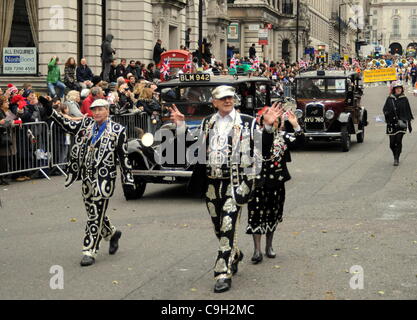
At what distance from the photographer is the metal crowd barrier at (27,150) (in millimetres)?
15777

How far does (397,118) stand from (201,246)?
32.6ft

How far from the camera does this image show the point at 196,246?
9.77 meters

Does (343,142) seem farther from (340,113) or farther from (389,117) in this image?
(389,117)

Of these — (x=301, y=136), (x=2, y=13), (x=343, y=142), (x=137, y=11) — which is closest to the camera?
(x=301, y=136)

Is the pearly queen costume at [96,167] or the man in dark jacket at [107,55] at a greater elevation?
the man in dark jacket at [107,55]

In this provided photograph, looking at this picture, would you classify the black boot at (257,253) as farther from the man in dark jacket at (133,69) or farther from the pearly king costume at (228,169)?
the man in dark jacket at (133,69)

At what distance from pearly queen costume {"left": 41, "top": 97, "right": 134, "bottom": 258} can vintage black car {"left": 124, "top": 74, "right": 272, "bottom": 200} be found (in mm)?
4479

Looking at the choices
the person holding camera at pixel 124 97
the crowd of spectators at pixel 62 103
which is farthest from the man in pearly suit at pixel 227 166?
the person holding camera at pixel 124 97

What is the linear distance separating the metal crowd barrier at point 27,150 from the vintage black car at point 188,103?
238 cm

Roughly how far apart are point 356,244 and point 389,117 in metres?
9.32

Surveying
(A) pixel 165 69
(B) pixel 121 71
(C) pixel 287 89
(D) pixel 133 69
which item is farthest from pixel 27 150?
(C) pixel 287 89

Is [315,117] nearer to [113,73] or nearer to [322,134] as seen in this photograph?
[322,134]

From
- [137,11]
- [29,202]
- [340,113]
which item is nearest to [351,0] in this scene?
[137,11]

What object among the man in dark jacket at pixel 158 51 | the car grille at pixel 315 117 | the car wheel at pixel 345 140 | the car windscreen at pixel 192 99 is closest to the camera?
the car windscreen at pixel 192 99
